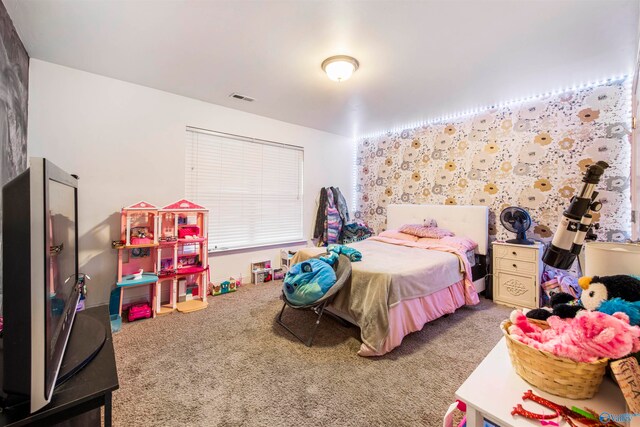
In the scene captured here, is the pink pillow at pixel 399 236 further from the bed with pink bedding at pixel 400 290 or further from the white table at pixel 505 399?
the white table at pixel 505 399

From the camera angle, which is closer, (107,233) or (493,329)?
(493,329)

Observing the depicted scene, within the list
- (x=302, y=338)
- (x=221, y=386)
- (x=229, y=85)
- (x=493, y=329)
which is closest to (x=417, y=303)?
(x=493, y=329)

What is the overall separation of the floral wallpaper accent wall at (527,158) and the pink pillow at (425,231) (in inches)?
23.3

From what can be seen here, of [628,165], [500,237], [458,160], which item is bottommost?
[500,237]

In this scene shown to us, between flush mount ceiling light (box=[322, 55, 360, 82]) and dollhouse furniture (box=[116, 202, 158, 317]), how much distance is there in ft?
7.42

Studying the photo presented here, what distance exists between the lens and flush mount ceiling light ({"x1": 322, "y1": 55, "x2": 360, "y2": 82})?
2359mm

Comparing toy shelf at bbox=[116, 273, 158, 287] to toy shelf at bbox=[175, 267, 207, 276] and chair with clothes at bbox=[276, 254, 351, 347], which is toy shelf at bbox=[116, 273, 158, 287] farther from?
chair with clothes at bbox=[276, 254, 351, 347]

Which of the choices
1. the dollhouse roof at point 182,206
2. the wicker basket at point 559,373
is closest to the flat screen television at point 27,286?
the wicker basket at point 559,373

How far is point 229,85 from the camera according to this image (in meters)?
2.95

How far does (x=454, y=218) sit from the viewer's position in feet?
12.3

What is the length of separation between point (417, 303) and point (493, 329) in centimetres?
85

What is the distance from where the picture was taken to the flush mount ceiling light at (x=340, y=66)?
2.36 meters

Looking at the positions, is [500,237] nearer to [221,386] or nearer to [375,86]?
[375,86]

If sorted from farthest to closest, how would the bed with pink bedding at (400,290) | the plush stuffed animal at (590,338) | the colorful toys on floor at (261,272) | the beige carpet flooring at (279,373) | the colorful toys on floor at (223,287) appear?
the colorful toys on floor at (261,272), the colorful toys on floor at (223,287), the bed with pink bedding at (400,290), the beige carpet flooring at (279,373), the plush stuffed animal at (590,338)
